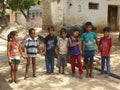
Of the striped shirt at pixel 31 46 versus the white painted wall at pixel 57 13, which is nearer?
the striped shirt at pixel 31 46

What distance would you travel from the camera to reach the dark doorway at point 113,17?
2206cm

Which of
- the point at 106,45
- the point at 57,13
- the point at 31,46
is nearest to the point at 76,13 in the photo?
the point at 57,13

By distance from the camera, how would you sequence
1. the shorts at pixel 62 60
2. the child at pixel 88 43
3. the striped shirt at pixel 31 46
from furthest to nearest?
the shorts at pixel 62 60, the child at pixel 88 43, the striped shirt at pixel 31 46

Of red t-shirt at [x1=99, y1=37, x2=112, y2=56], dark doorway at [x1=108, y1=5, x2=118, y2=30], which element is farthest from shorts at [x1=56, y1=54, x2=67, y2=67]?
dark doorway at [x1=108, y1=5, x2=118, y2=30]

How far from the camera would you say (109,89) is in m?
7.21

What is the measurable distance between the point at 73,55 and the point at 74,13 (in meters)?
10.9

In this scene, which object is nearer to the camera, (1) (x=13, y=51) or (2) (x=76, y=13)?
(1) (x=13, y=51)

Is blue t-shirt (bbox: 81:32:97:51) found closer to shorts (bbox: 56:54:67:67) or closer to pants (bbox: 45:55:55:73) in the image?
shorts (bbox: 56:54:67:67)

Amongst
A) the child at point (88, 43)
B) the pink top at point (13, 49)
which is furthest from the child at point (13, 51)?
the child at point (88, 43)

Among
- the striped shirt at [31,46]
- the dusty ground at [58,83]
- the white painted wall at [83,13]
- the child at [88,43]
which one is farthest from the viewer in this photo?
the white painted wall at [83,13]

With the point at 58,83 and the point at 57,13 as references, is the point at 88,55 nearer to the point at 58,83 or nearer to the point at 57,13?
the point at 58,83

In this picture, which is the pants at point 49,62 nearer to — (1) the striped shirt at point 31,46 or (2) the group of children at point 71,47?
(2) the group of children at point 71,47

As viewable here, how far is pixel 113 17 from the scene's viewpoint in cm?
2222

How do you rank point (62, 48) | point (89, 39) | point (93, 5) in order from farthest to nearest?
1. point (93, 5)
2. point (62, 48)
3. point (89, 39)
